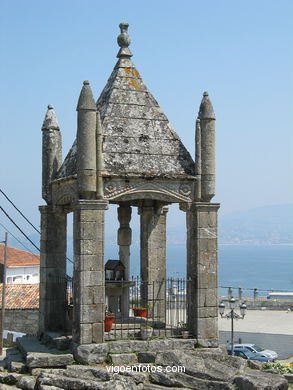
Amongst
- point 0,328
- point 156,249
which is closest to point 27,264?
point 0,328

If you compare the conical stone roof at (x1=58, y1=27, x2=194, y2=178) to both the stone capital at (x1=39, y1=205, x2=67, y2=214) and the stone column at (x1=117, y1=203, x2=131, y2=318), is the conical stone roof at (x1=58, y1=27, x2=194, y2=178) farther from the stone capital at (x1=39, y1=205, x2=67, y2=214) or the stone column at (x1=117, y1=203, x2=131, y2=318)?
the stone column at (x1=117, y1=203, x2=131, y2=318)

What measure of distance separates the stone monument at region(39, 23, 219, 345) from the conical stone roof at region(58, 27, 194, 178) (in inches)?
0.8

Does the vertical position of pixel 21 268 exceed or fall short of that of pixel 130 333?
it exceeds it

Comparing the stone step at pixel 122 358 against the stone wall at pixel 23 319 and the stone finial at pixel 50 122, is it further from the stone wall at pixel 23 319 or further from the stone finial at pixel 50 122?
the stone wall at pixel 23 319

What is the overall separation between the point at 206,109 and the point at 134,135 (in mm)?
1490

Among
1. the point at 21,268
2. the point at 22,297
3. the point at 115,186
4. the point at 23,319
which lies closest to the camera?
the point at 115,186

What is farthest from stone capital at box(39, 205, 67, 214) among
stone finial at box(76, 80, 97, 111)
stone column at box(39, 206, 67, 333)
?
stone finial at box(76, 80, 97, 111)

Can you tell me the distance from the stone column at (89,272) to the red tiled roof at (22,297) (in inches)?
1135

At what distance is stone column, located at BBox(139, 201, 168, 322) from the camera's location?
15477mm

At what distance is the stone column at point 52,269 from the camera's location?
14664 millimetres

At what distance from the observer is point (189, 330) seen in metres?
13.3

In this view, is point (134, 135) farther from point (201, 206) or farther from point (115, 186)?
point (201, 206)

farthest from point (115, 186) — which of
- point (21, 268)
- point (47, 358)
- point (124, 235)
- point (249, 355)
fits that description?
point (21, 268)

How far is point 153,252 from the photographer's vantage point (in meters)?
15.6
